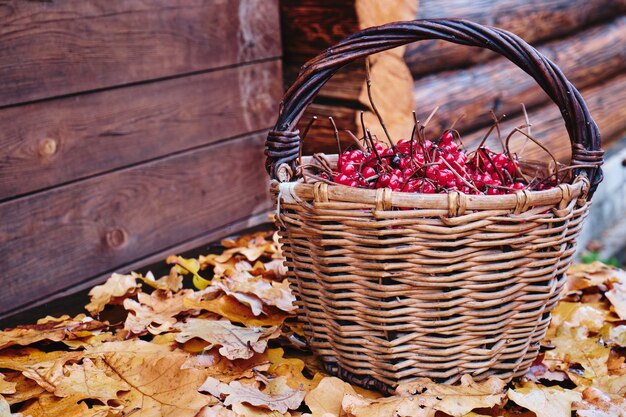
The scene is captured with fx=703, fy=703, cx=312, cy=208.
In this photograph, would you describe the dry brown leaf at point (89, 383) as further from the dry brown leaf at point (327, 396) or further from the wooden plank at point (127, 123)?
the wooden plank at point (127, 123)

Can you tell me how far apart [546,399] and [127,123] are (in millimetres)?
1419

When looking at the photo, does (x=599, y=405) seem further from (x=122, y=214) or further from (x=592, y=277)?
(x=122, y=214)

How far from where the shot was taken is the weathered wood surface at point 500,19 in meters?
2.96

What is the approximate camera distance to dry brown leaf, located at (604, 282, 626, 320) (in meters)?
1.65

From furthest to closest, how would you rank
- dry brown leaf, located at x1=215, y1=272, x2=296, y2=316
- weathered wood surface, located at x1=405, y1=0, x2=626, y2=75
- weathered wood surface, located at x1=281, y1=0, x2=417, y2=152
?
weathered wood surface, located at x1=405, y1=0, x2=626, y2=75
weathered wood surface, located at x1=281, y1=0, x2=417, y2=152
dry brown leaf, located at x1=215, y1=272, x2=296, y2=316

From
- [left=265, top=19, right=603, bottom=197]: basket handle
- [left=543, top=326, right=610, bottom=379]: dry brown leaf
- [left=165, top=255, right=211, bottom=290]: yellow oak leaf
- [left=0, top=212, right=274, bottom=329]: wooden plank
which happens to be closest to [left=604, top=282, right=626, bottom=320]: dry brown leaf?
[left=543, top=326, right=610, bottom=379]: dry brown leaf

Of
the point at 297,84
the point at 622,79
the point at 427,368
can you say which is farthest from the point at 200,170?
the point at 622,79

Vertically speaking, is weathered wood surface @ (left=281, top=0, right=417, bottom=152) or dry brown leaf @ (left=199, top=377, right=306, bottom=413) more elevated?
weathered wood surface @ (left=281, top=0, right=417, bottom=152)

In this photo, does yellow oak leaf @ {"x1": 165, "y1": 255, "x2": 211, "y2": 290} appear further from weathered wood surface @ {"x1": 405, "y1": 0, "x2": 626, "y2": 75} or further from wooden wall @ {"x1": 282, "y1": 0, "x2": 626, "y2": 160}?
weathered wood surface @ {"x1": 405, "y1": 0, "x2": 626, "y2": 75}

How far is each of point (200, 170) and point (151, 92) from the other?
318mm

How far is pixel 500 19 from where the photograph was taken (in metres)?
3.29

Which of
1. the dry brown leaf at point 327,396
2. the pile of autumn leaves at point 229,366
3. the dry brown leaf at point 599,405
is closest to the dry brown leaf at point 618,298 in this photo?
the pile of autumn leaves at point 229,366

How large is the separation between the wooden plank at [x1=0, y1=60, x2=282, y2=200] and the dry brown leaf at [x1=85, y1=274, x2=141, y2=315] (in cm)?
35

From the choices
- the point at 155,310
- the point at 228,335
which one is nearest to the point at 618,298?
the point at 228,335
